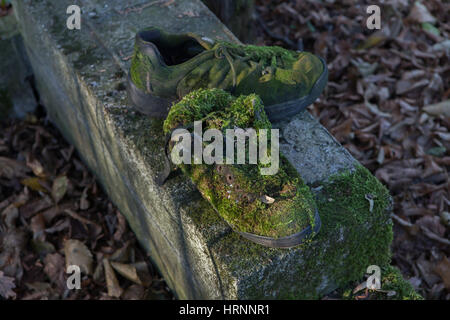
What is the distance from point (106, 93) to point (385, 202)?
67.0 inches

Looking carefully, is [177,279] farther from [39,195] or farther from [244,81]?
[39,195]

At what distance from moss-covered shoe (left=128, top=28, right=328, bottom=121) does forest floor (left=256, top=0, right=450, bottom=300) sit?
4.06 ft

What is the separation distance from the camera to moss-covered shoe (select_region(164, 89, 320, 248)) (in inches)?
80.2

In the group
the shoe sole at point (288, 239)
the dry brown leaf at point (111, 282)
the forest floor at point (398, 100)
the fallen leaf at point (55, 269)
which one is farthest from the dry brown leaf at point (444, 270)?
the fallen leaf at point (55, 269)

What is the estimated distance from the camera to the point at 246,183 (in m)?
2.09

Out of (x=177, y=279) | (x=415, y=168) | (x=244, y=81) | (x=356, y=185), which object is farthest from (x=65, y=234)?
(x=415, y=168)

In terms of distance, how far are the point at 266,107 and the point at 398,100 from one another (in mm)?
1884

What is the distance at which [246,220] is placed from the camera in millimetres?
2070

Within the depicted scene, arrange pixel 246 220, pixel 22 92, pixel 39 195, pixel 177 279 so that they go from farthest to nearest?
pixel 22 92 < pixel 39 195 < pixel 177 279 < pixel 246 220

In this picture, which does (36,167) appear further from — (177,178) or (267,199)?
(267,199)

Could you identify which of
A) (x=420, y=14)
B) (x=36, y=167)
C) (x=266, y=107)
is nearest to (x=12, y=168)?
(x=36, y=167)

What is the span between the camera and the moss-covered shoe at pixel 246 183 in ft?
6.68

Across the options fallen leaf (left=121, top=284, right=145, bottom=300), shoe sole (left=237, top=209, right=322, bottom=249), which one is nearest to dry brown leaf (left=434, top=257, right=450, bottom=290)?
shoe sole (left=237, top=209, right=322, bottom=249)

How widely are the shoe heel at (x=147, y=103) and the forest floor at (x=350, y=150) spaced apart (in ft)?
3.73
